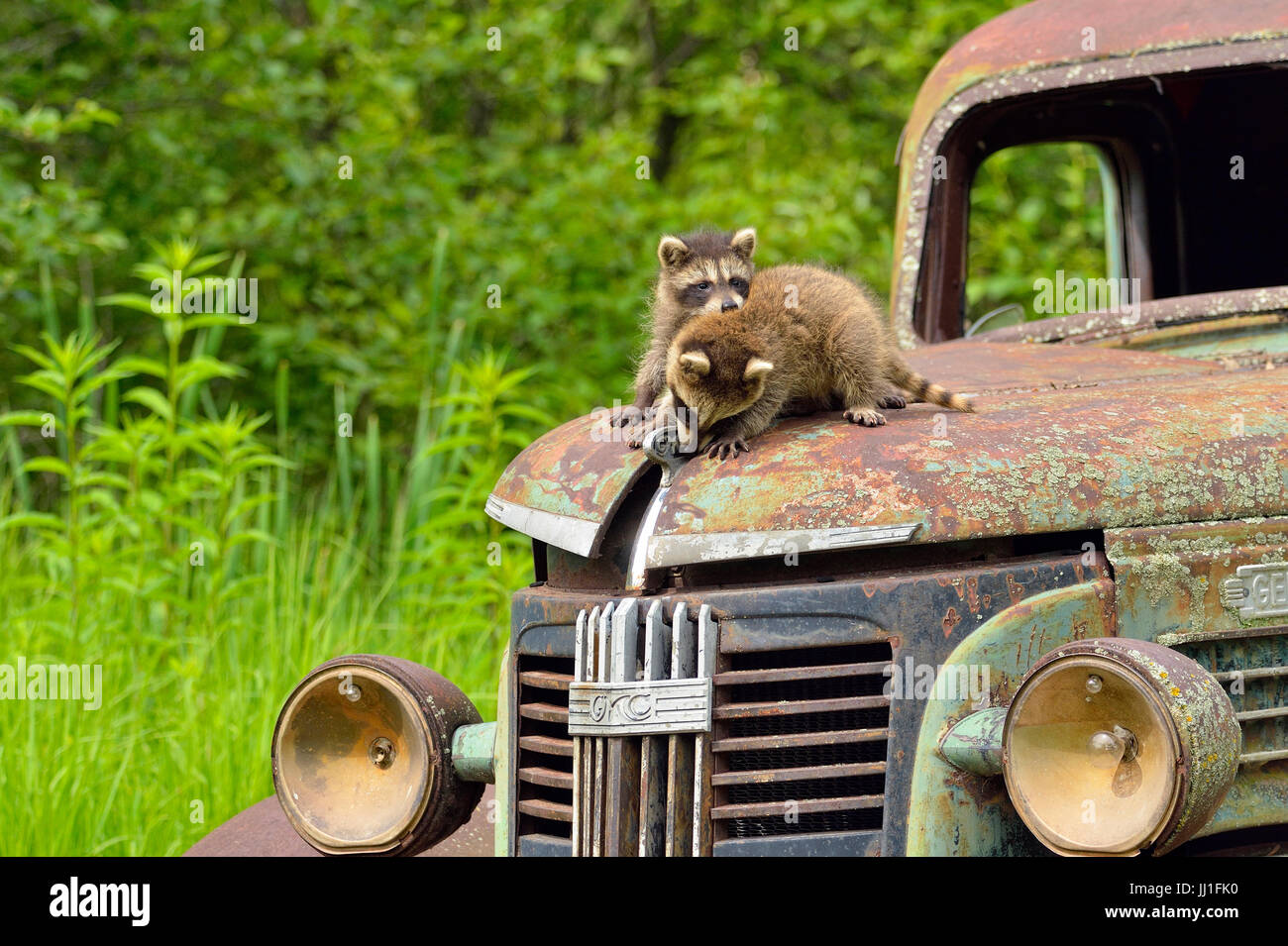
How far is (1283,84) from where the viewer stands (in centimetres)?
489

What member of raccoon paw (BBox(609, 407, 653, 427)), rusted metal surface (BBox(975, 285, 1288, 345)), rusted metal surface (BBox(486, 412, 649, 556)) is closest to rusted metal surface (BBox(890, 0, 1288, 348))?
rusted metal surface (BBox(975, 285, 1288, 345))

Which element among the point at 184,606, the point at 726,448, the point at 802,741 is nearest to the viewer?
the point at 802,741

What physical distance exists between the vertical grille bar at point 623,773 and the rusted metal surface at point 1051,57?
92.7 inches

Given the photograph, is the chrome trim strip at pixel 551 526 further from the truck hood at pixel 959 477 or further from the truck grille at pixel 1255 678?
the truck grille at pixel 1255 678

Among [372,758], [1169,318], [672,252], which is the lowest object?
[372,758]

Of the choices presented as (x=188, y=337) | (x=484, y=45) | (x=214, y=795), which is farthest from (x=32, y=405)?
(x=214, y=795)

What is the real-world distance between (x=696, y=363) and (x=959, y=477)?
0.58 meters

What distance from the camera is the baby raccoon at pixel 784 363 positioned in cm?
344

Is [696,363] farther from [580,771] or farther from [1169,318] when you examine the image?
[1169,318]

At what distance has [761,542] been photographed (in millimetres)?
3283

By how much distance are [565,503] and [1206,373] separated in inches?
63.6

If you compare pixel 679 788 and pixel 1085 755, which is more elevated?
pixel 1085 755

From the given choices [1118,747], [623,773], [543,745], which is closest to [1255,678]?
[1118,747]

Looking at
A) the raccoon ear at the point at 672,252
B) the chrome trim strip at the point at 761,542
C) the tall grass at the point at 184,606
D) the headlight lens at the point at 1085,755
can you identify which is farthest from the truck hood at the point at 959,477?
the tall grass at the point at 184,606
